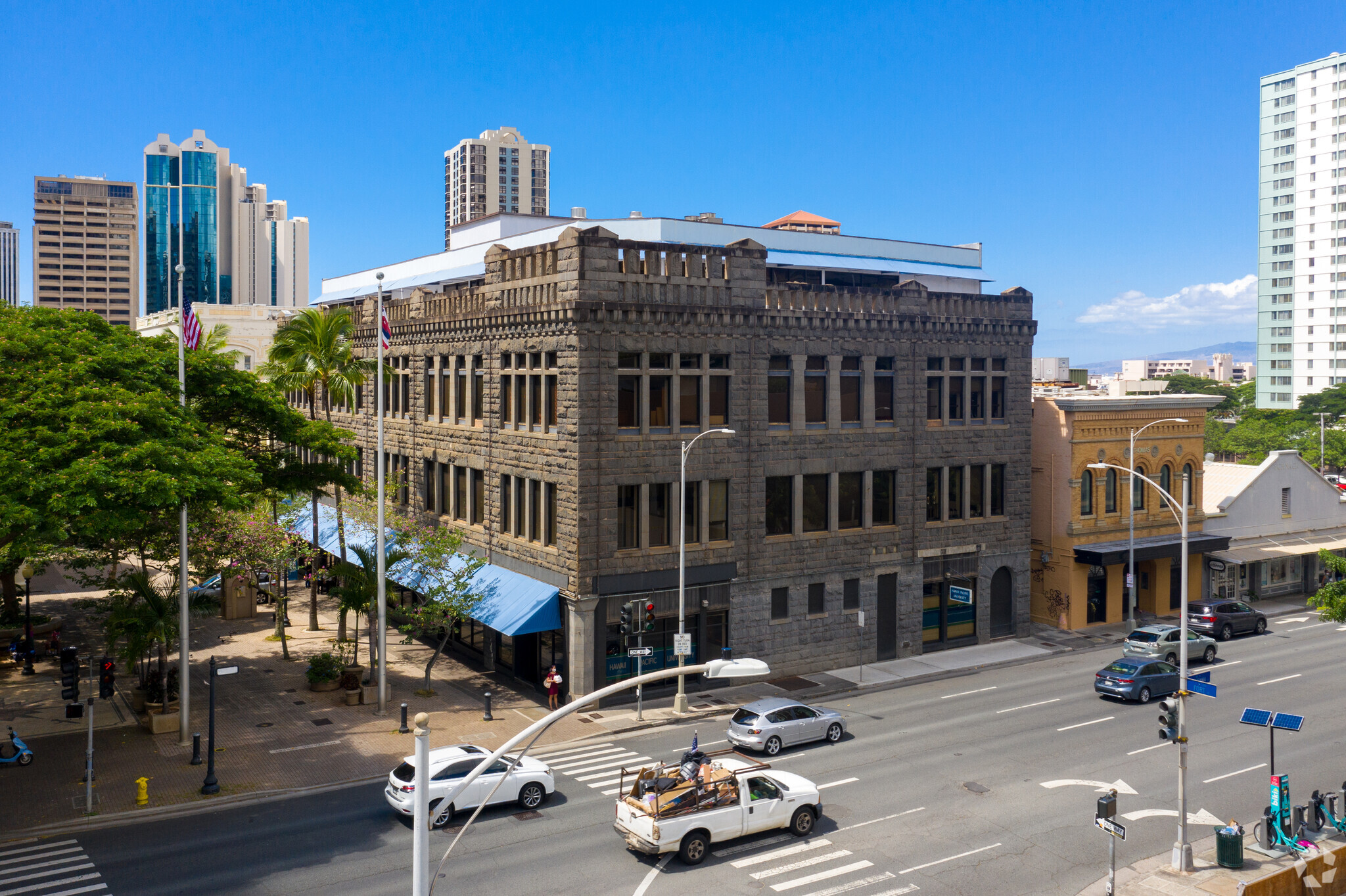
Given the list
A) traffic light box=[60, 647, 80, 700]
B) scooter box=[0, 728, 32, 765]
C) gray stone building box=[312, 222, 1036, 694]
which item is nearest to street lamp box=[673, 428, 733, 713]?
gray stone building box=[312, 222, 1036, 694]

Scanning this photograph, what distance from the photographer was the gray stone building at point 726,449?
116ft

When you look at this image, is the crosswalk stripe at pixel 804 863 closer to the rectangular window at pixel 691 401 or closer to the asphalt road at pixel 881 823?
the asphalt road at pixel 881 823

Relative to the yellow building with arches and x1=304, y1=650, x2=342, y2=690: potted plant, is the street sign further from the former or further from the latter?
the yellow building with arches

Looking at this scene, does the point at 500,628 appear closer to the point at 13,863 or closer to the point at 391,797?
the point at 391,797

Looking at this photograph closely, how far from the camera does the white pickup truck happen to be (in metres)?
21.8

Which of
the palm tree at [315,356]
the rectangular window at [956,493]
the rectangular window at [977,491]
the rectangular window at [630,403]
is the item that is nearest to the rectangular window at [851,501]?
the rectangular window at [956,493]

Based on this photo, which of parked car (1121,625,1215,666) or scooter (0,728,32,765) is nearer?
scooter (0,728,32,765)

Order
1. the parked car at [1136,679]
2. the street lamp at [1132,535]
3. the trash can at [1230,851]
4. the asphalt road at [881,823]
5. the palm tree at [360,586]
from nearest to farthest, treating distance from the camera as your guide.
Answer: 1. the asphalt road at [881,823]
2. the trash can at [1230,851]
3. the parked car at [1136,679]
4. the palm tree at [360,586]
5. the street lamp at [1132,535]

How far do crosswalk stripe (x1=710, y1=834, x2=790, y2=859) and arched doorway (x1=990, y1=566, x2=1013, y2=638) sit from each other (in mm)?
25087

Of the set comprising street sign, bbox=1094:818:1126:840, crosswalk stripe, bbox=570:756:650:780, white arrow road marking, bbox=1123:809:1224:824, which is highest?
street sign, bbox=1094:818:1126:840

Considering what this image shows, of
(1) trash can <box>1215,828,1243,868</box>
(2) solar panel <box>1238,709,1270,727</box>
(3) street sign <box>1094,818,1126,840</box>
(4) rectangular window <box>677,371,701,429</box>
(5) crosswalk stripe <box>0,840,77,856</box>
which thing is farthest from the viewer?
(4) rectangular window <box>677,371,701,429</box>

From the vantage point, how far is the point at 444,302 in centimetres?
4491

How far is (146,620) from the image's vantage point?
32.4 meters

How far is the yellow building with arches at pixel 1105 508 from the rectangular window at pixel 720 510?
1932 centimetres
